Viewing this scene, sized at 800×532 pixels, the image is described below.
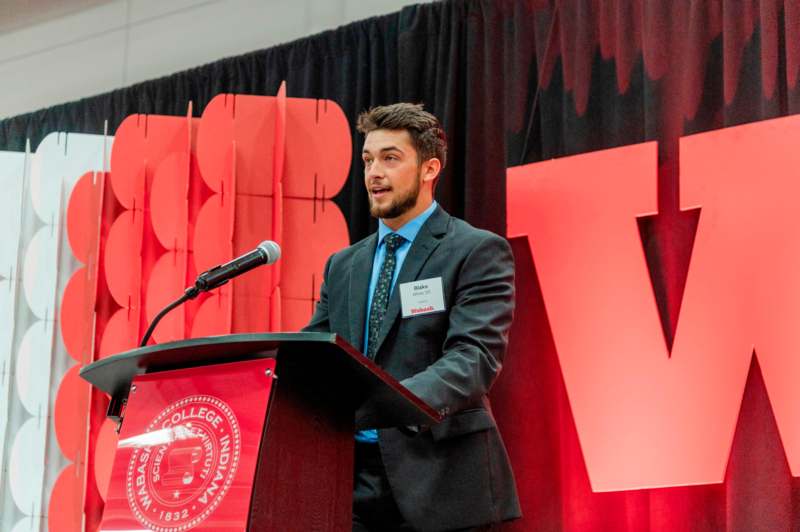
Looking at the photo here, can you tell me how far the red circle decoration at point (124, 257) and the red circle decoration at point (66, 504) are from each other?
70 centimetres

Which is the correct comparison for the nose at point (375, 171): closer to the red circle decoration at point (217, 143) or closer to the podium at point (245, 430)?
the podium at point (245, 430)

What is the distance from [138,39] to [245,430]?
4.45 metres

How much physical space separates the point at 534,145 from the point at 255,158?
41.2 inches

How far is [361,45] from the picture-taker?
183 inches

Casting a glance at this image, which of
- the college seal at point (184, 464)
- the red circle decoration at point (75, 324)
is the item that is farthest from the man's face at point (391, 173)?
the red circle decoration at point (75, 324)

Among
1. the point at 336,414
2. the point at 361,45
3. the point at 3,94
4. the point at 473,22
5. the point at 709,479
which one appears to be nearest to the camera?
the point at 336,414

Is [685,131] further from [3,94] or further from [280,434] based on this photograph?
[3,94]

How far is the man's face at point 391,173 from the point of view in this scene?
2.60 metres

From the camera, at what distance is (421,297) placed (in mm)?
2379

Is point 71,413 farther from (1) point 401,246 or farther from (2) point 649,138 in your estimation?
(2) point 649,138

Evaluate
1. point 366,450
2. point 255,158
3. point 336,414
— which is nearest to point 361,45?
point 255,158

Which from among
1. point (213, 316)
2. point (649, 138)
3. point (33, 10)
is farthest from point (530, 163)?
point (33, 10)

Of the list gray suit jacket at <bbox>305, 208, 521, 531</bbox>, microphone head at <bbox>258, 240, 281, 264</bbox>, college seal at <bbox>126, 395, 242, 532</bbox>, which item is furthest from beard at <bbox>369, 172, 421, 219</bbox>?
college seal at <bbox>126, 395, 242, 532</bbox>

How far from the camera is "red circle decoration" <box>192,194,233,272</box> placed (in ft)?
12.7
